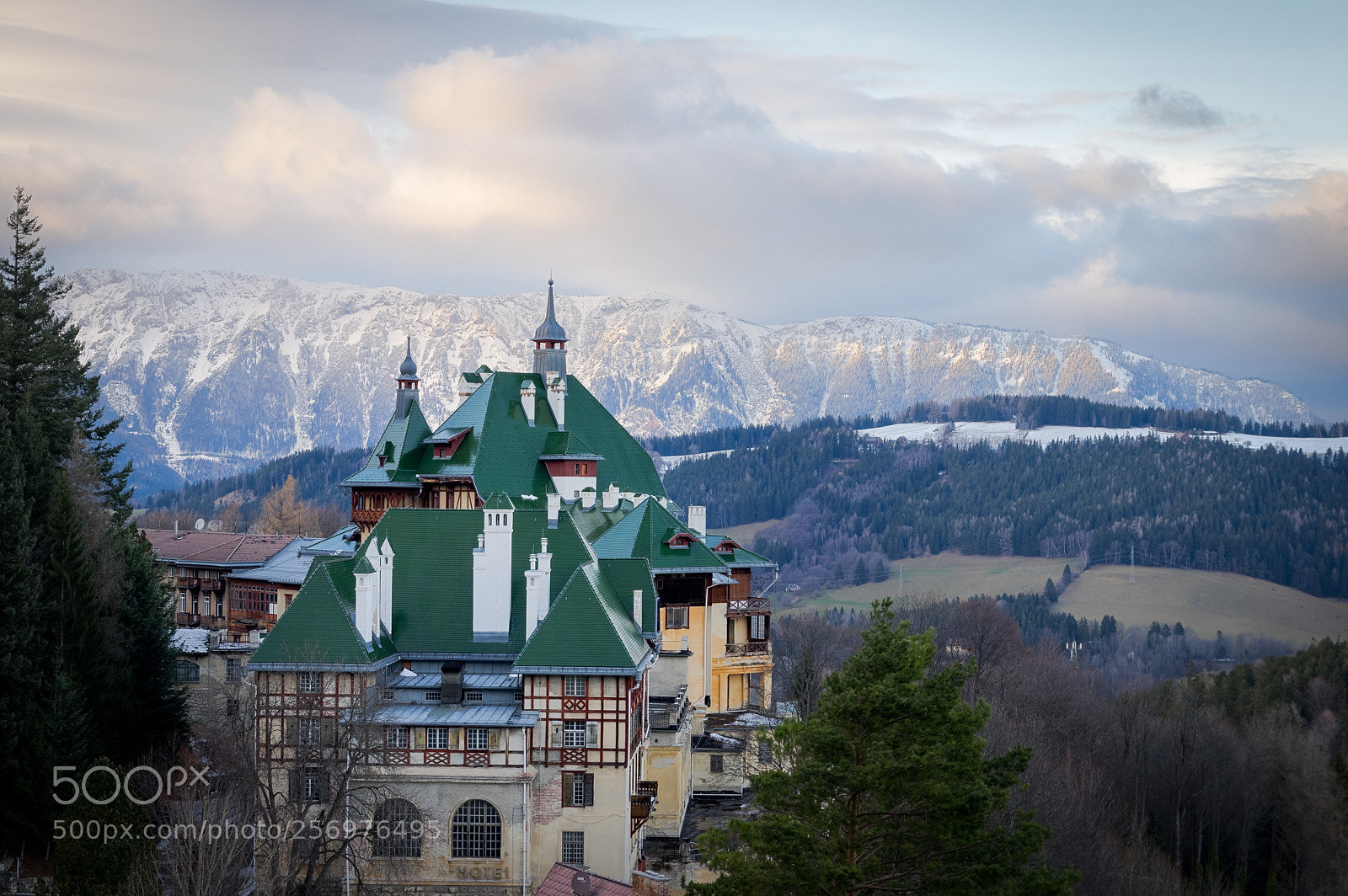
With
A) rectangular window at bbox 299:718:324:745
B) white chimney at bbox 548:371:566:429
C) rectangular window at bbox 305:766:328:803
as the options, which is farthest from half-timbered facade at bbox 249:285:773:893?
white chimney at bbox 548:371:566:429

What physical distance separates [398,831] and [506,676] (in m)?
7.73

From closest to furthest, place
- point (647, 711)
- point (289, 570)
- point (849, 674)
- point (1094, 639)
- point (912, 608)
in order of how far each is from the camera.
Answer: point (849, 674) → point (647, 711) → point (289, 570) → point (912, 608) → point (1094, 639)

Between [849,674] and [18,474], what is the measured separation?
A: 34.2m

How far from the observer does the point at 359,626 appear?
50531 mm

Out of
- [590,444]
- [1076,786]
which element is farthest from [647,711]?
[590,444]

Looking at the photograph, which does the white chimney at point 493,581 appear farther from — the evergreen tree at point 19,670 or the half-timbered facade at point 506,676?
the evergreen tree at point 19,670

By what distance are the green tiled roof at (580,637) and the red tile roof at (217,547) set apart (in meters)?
61.9

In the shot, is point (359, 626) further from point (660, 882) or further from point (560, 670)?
point (660, 882)

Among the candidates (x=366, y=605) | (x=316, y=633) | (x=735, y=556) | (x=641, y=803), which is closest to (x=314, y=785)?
→ (x=316, y=633)

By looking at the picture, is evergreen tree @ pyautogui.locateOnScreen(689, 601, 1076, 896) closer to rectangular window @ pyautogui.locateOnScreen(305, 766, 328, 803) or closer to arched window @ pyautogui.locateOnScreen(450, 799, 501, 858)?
arched window @ pyautogui.locateOnScreen(450, 799, 501, 858)

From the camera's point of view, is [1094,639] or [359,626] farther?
[1094,639]

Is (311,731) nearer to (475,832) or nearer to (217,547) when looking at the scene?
(475,832)

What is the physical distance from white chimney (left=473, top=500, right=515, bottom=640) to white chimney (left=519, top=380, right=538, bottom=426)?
27439 mm

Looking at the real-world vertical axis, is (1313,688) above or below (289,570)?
below
